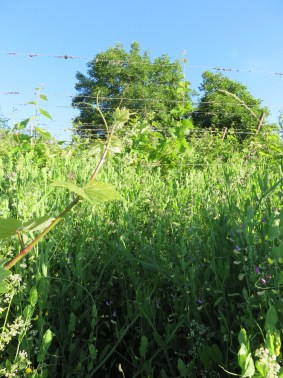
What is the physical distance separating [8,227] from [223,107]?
42.9 m

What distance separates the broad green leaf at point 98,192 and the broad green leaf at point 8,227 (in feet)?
0.34

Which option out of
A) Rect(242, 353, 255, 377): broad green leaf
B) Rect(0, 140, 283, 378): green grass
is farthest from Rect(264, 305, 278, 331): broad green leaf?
Rect(0, 140, 283, 378): green grass

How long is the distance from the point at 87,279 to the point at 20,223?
4.12 ft

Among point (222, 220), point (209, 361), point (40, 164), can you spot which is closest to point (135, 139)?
point (40, 164)

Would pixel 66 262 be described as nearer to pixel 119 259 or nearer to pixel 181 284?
pixel 119 259

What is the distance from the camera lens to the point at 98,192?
582 mm

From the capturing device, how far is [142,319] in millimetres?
1600

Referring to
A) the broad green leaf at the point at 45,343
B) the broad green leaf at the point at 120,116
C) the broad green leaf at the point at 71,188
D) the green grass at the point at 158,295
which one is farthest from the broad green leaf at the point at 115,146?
the broad green leaf at the point at 45,343

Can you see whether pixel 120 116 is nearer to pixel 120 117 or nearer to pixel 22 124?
pixel 120 117

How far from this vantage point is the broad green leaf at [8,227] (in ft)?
1.94

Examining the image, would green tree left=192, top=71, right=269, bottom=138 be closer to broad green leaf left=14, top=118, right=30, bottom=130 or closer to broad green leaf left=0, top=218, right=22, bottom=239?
broad green leaf left=14, top=118, right=30, bottom=130

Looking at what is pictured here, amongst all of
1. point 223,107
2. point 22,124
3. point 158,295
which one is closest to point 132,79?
point 223,107

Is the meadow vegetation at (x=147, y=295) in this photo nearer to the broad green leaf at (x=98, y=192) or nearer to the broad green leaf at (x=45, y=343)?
the broad green leaf at (x=45, y=343)

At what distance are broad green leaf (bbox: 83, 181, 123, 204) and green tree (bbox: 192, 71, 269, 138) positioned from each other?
3777 centimetres
